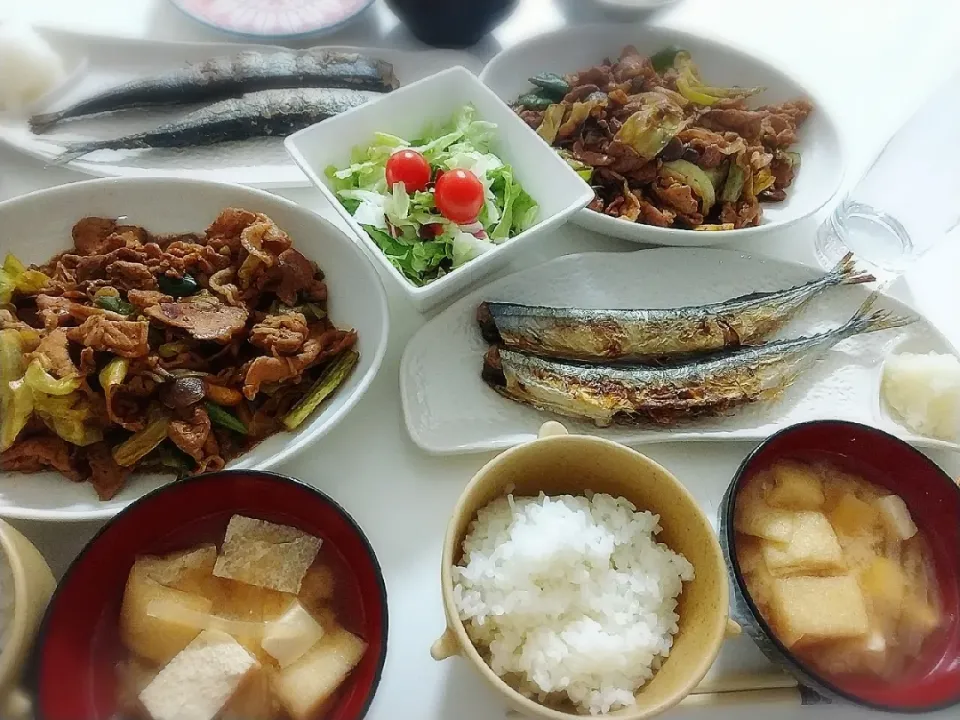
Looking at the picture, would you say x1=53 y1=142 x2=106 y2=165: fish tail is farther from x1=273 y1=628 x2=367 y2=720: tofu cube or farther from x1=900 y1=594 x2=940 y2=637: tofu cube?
x1=900 y1=594 x2=940 y2=637: tofu cube

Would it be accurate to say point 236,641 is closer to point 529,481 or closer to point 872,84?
point 529,481

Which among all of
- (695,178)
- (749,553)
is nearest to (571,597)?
(749,553)

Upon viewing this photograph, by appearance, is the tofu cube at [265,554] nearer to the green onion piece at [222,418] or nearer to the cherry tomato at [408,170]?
the green onion piece at [222,418]

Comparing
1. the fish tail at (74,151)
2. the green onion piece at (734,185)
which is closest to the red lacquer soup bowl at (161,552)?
the fish tail at (74,151)

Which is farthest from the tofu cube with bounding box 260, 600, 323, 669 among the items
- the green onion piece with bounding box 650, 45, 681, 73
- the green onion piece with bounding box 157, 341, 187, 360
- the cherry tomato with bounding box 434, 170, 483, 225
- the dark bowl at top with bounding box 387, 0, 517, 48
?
the green onion piece with bounding box 650, 45, 681, 73

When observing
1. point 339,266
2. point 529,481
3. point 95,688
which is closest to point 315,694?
point 95,688

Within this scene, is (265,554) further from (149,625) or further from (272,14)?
(272,14)
